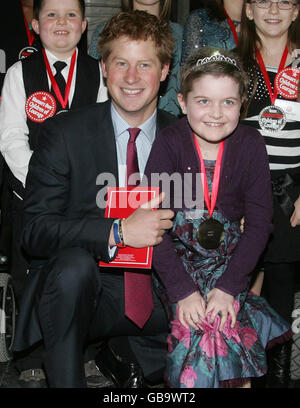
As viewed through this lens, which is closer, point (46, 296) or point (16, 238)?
point (46, 296)

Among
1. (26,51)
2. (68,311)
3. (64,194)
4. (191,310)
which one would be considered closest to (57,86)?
(26,51)

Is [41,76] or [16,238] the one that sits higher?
[41,76]

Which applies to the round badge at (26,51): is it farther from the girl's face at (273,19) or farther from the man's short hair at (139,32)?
the girl's face at (273,19)

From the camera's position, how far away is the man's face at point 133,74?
8.98 feet

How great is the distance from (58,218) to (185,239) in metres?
0.56

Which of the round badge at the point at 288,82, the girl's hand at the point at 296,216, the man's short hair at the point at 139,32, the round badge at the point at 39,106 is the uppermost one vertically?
the man's short hair at the point at 139,32

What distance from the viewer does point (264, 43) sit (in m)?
3.09

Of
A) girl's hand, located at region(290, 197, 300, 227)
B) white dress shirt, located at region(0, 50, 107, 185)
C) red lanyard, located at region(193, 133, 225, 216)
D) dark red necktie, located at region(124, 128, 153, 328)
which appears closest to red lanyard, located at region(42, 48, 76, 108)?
white dress shirt, located at region(0, 50, 107, 185)

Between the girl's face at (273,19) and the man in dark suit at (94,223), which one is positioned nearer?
the man in dark suit at (94,223)

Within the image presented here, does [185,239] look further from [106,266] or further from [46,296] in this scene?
[46,296]

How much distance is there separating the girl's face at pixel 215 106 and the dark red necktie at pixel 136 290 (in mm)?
331

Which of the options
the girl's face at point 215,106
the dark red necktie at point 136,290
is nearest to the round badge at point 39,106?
the dark red necktie at point 136,290
